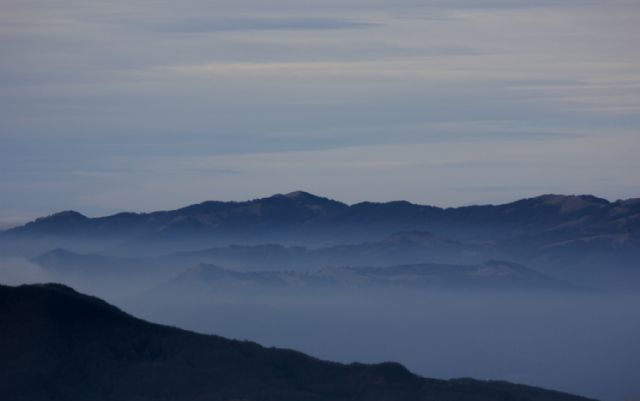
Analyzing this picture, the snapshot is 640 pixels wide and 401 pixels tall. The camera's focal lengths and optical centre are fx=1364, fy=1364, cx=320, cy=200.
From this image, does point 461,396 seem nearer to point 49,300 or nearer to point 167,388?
point 167,388

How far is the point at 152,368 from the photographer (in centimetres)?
5659

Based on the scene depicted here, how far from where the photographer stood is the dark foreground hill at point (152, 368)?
54875mm

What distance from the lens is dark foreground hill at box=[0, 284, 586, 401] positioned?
180ft

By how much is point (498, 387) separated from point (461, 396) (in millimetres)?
3561

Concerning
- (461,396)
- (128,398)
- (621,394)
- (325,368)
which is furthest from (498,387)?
(621,394)

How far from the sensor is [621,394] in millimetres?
199375

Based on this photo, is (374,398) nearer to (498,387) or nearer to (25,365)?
(498,387)

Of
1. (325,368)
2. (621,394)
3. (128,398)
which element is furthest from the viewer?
(621,394)

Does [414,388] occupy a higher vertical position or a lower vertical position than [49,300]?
lower

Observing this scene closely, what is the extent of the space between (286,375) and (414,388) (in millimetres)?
5384

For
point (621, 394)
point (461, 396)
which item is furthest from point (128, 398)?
point (621, 394)

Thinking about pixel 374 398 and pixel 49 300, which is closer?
pixel 374 398

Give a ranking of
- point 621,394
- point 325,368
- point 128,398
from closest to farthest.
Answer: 1. point 128,398
2. point 325,368
3. point 621,394

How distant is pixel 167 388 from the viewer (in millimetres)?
54969
